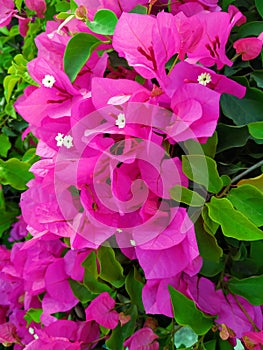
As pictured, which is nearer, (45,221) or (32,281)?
(45,221)

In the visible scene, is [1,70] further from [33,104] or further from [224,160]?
[224,160]

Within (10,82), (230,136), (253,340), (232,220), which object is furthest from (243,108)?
(10,82)

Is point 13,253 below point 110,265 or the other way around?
below

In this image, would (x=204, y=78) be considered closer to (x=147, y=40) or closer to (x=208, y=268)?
(x=147, y=40)

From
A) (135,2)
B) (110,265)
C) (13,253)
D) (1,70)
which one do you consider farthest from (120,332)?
(1,70)

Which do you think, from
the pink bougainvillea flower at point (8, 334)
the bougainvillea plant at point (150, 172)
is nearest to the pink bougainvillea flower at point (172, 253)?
the bougainvillea plant at point (150, 172)

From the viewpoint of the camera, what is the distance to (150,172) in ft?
1.69

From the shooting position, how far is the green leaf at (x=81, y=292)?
0.70 metres

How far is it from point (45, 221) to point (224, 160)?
0.70 feet

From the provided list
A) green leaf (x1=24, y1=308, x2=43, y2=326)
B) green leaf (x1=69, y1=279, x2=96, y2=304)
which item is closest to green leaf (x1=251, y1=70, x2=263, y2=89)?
green leaf (x1=69, y1=279, x2=96, y2=304)

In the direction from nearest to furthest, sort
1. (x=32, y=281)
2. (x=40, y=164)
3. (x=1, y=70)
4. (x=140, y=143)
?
(x=140, y=143), (x=40, y=164), (x=32, y=281), (x=1, y=70)

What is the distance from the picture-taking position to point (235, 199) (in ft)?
1.70

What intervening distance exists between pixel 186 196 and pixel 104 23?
7.6 inches

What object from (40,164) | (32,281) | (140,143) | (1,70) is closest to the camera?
(140,143)
